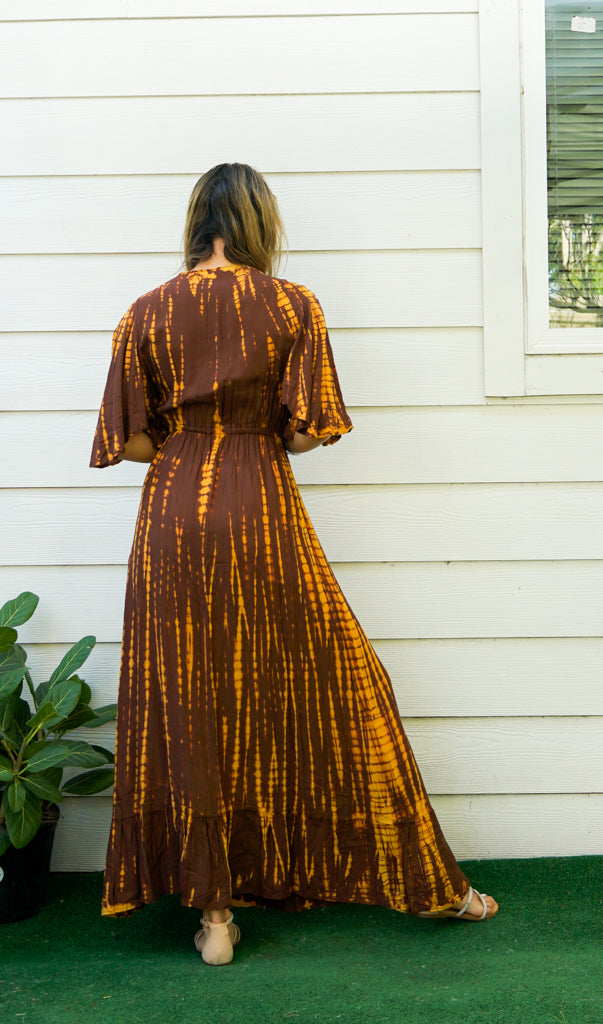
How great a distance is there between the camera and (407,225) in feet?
7.39

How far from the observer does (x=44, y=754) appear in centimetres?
196

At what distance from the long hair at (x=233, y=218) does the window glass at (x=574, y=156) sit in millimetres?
831

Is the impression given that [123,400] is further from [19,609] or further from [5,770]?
[5,770]

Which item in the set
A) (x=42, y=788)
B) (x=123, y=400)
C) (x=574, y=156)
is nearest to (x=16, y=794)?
(x=42, y=788)

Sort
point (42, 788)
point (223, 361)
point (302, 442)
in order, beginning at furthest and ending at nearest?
point (42, 788) < point (302, 442) < point (223, 361)

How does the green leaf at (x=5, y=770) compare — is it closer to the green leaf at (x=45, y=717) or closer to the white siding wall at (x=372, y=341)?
the green leaf at (x=45, y=717)

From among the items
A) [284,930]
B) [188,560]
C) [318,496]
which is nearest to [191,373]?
[188,560]

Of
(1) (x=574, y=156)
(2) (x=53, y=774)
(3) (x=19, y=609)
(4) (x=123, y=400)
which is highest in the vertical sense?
(1) (x=574, y=156)

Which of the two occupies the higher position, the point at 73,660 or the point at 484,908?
the point at 73,660

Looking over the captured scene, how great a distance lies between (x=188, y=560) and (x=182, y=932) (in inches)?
34.0

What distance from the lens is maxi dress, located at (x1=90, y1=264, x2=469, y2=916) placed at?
1747 millimetres

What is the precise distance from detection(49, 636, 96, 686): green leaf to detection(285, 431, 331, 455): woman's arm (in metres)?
0.70

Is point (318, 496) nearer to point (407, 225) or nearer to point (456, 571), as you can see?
point (456, 571)

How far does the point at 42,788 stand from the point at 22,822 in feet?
0.26
